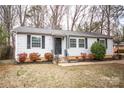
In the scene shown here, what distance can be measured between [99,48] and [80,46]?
4.31 feet

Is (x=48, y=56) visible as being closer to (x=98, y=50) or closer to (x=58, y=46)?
(x=58, y=46)

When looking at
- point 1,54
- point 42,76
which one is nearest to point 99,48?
point 42,76

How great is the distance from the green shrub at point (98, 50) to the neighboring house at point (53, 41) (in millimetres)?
518

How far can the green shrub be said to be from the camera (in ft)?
36.6

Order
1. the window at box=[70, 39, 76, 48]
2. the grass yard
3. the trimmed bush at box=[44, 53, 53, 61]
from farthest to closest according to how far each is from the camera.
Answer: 1. the window at box=[70, 39, 76, 48]
2. the trimmed bush at box=[44, 53, 53, 61]
3. the grass yard

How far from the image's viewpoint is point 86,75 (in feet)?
21.7

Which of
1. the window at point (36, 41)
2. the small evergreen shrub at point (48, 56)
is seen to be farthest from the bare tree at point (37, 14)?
the small evergreen shrub at point (48, 56)

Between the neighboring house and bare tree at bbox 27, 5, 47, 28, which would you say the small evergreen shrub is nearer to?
the neighboring house

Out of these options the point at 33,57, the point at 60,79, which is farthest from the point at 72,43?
the point at 60,79

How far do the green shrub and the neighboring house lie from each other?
518 mm

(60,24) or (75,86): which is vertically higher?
(60,24)

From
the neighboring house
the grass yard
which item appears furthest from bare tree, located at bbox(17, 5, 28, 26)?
the grass yard
